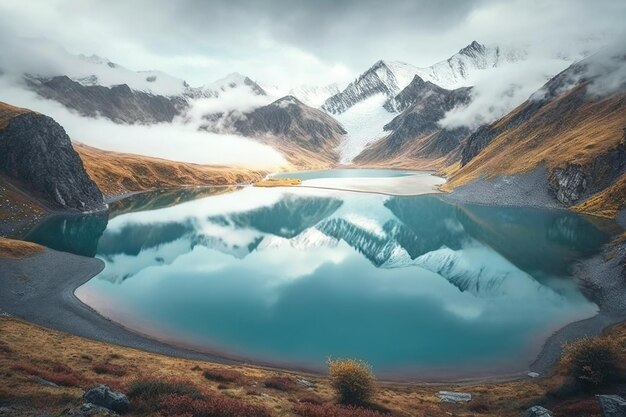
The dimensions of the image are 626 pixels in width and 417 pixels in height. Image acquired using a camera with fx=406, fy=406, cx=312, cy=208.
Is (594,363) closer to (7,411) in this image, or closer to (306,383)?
(306,383)

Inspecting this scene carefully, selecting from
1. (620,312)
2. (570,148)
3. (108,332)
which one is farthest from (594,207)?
(108,332)

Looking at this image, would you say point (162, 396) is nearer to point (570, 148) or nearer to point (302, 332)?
point (302, 332)

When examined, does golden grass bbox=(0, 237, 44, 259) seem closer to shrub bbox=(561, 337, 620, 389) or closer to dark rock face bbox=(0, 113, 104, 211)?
dark rock face bbox=(0, 113, 104, 211)

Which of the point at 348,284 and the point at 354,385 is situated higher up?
the point at 348,284

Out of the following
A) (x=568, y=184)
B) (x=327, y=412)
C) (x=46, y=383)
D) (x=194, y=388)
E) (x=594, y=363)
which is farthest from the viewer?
(x=568, y=184)

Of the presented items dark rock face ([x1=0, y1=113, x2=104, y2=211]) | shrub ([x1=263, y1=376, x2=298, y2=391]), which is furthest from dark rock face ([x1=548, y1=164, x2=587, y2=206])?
dark rock face ([x1=0, y1=113, x2=104, y2=211])

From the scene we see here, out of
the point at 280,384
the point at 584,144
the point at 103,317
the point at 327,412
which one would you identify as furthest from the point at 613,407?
the point at 584,144

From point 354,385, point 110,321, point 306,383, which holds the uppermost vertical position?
point 354,385
